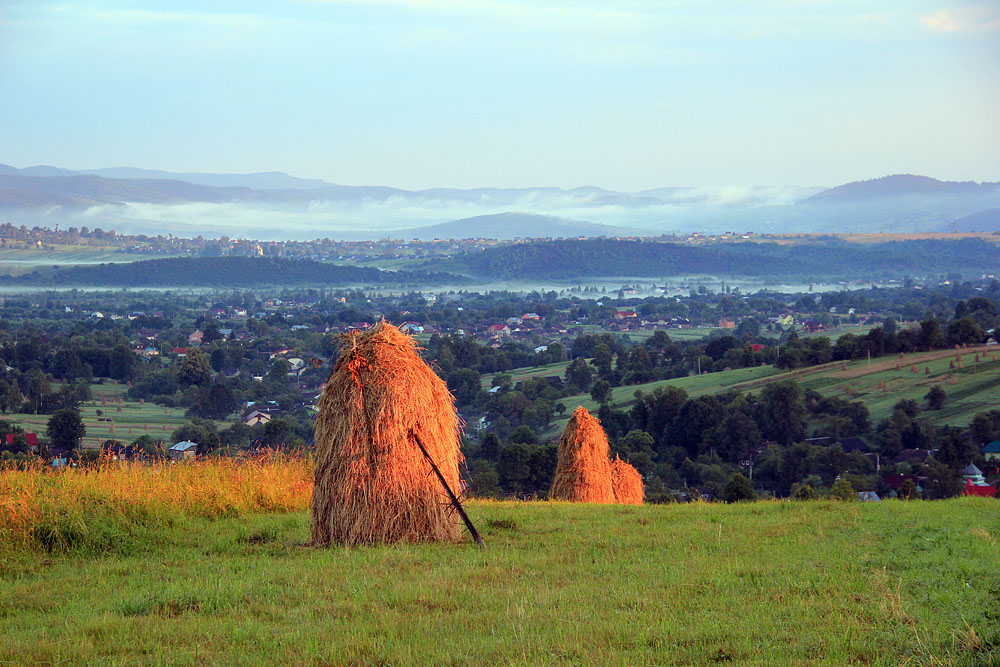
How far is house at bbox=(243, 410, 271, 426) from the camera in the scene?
150 ft

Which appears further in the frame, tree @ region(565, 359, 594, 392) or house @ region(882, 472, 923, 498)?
tree @ region(565, 359, 594, 392)

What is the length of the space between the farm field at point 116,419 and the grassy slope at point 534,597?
25.6 meters

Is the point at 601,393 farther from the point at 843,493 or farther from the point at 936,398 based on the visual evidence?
the point at 843,493

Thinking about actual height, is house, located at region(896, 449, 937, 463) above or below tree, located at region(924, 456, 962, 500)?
below

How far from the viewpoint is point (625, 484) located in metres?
19.4

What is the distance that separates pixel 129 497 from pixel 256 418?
3708cm

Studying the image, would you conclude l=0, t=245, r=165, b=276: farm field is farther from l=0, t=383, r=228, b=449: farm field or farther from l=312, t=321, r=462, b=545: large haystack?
l=312, t=321, r=462, b=545: large haystack

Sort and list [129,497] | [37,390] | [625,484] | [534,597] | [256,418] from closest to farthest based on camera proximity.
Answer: [534,597] → [129,497] → [625,484] → [256,418] → [37,390]

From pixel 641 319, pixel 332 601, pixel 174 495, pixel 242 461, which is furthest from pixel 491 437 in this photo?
pixel 641 319

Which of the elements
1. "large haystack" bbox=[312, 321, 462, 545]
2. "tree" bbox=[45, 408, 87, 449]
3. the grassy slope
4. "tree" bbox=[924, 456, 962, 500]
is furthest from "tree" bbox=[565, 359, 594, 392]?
"large haystack" bbox=[312, 321, 462, 545]

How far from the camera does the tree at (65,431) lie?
33.4 m

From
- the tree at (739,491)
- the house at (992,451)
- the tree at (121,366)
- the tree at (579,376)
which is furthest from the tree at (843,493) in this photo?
the tree at (121,366)

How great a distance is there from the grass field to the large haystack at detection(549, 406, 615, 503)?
604cm

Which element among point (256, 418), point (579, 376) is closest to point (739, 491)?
point (256, 418)
